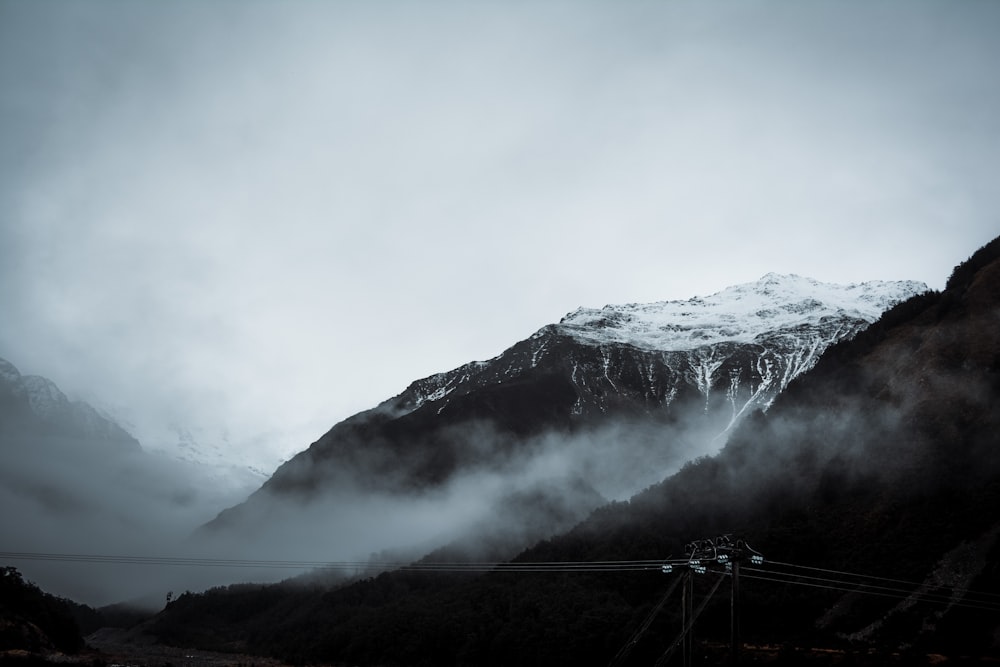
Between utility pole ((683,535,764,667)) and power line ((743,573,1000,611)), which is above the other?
utility pole ((683,535,764,667))

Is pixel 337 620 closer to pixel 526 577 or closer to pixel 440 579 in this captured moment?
pixel 440 579

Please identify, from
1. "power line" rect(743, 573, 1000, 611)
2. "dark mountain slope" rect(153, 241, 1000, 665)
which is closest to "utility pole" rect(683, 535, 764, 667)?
"power line" rect(743, 573, 1000, 611)

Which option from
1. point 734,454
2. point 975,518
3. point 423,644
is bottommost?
point 423,644

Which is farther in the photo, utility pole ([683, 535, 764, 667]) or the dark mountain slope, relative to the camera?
the dark mountain slope

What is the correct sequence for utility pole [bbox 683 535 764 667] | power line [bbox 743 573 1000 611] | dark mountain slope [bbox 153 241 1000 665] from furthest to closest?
1. dark mountain slope [bbox 153 241 1000 665]
2. power line [bbox 743 573 1000 611]
3. utility pole [bbox 683 535 764 667]

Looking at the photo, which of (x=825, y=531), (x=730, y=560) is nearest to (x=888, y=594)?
(x=825, y=531)

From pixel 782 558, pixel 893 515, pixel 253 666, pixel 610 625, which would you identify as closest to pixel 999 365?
pixel 893 515

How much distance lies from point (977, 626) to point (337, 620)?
5449 inches

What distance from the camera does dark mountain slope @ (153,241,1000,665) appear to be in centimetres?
9250

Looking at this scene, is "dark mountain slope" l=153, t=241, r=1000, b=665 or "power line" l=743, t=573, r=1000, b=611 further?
"dark mountain slope" l=153, t=241, r=1000, b=665

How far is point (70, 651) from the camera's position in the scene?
113 metres

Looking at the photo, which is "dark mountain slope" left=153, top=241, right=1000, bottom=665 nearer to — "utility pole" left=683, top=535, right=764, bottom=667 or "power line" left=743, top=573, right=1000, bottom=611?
"power line" left=743, top=573, right=1000, bottom=611

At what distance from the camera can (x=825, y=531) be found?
379 feet

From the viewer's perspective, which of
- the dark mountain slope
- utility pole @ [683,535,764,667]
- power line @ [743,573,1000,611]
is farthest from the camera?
the dark mountain slope
